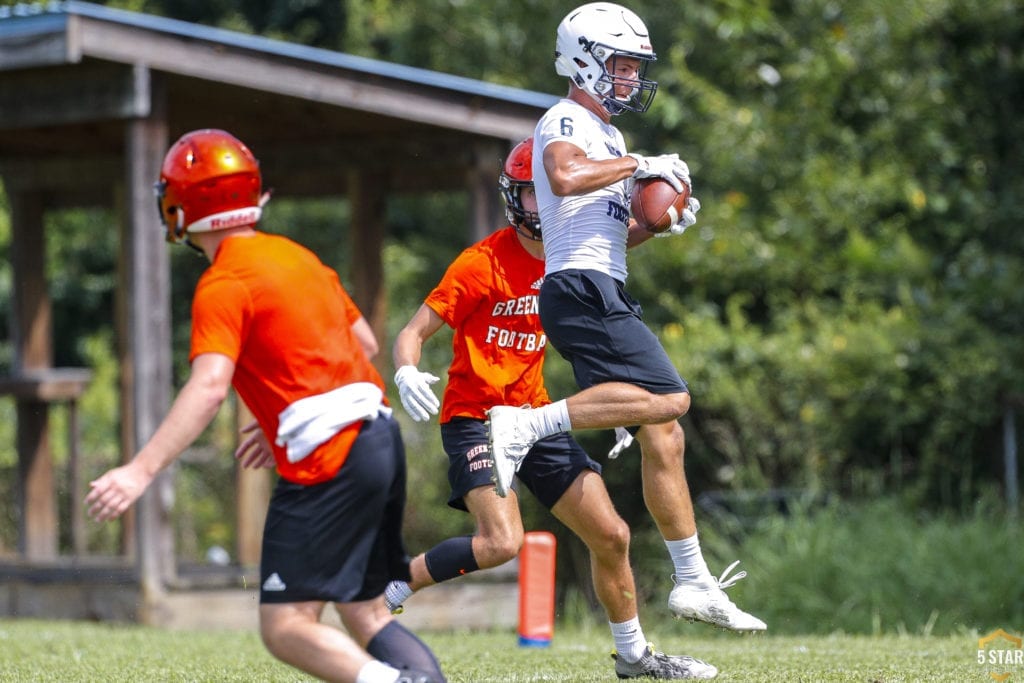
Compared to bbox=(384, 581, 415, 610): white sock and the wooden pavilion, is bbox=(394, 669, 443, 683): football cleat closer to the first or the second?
bbox=(384, 581, 415, 610): white sock

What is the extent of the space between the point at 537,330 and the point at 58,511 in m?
9.23

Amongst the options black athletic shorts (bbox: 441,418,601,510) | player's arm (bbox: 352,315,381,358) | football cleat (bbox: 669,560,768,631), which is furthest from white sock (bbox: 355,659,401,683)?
football cleat (bbox: 669,560,768,631)

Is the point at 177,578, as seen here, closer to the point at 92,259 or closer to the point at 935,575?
the point at 935,575

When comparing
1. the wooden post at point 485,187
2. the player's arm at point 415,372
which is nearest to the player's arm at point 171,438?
the player's arm at point 415,372

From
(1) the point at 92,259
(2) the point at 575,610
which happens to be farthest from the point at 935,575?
(1) the point at 92,259

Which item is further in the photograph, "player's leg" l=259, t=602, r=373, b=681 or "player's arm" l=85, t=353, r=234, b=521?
"player's leg" l=259, t=602, r=373, b=681

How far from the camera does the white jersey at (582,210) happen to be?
5883 millimetres

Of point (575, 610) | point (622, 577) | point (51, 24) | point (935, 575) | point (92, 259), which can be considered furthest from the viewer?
point (92, 259)

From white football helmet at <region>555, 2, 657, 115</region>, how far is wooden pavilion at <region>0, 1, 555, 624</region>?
14.4ft

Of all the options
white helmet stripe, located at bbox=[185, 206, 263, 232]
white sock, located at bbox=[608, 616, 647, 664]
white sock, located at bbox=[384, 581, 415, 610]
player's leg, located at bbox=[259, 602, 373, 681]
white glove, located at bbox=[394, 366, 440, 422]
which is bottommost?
white sock, located at bbox=[608, 616, 647, 664]

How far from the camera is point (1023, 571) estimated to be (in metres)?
10.1

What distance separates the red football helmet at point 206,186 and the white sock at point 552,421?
158 centimetres

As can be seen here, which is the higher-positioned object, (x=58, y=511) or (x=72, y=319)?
(x=72, y=319)

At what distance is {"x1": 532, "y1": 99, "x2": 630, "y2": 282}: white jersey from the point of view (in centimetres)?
588
